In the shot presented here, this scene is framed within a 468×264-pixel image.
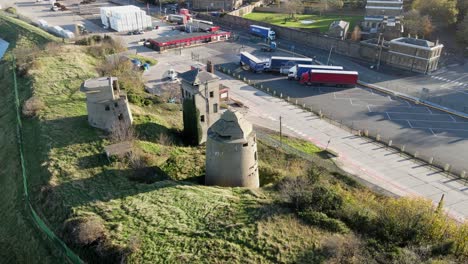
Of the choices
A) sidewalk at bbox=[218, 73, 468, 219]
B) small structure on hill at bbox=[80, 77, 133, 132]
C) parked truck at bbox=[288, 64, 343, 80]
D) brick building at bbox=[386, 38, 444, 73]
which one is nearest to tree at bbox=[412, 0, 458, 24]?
brick building at bbox=[386, 38, 444, 73]

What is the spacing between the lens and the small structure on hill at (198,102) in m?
34.7

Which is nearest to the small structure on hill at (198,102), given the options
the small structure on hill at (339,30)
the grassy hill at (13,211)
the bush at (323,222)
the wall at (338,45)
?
the grassy hill at (13,211)

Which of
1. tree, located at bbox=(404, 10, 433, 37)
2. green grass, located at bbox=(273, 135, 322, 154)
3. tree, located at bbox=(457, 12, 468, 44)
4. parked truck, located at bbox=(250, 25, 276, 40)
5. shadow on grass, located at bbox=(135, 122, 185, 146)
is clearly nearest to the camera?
shadow on grass, located at bbox=(135, 122, 185, 146)

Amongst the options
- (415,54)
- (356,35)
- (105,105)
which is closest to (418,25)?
(356,35)

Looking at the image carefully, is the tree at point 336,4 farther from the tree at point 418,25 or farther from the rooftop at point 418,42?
the rooftop at point 418,42

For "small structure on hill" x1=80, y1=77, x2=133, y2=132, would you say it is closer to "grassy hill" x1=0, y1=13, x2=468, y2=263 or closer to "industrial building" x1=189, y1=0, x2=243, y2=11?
"grassy hill" x1=0, y1=13, x2=468, y2=263

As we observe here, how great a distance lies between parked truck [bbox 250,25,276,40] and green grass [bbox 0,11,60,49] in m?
37.3

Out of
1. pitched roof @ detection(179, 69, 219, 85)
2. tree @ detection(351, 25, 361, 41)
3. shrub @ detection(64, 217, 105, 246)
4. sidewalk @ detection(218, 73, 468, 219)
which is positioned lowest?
sidewalk @ detection(218, 73, 468, 219)

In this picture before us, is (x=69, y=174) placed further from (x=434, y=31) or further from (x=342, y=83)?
(x=434, y=31)

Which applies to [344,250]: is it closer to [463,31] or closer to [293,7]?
[463,31]

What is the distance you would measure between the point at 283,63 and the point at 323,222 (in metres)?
40.3

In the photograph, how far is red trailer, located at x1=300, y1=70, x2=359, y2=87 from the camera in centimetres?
5369

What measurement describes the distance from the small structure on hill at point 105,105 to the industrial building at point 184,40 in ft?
118

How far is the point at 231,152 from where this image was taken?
2762cm
